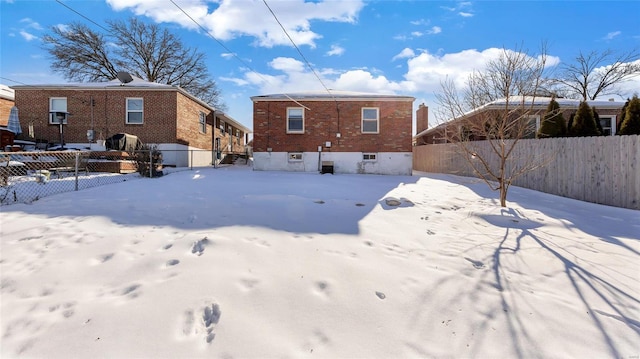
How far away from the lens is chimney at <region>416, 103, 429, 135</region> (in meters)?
24.2

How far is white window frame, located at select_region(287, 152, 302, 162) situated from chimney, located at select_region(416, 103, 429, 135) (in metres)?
13.3

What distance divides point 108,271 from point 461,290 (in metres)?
3.60

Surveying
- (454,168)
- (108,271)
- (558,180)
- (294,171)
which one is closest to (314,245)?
(108,271)

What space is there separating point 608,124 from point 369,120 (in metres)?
14.1

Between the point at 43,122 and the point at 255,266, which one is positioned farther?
the point at 43,122

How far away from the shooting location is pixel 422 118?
24.9 meters

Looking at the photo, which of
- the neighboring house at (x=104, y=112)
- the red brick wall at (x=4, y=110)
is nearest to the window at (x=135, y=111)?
the neighboring house at (x=104, y=112)

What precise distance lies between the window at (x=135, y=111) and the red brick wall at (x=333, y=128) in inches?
251

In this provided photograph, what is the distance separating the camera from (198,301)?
256cm

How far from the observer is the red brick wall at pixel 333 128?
15.3 metres

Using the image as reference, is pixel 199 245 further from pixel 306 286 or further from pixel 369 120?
pixel 369 120

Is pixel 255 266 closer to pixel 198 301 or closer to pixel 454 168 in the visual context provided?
pixel 198 301

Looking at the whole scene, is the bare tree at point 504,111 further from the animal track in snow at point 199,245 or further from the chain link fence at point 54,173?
the chain link fence at point 54,173

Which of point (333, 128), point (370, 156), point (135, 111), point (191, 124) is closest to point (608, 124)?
point (370, 156)
